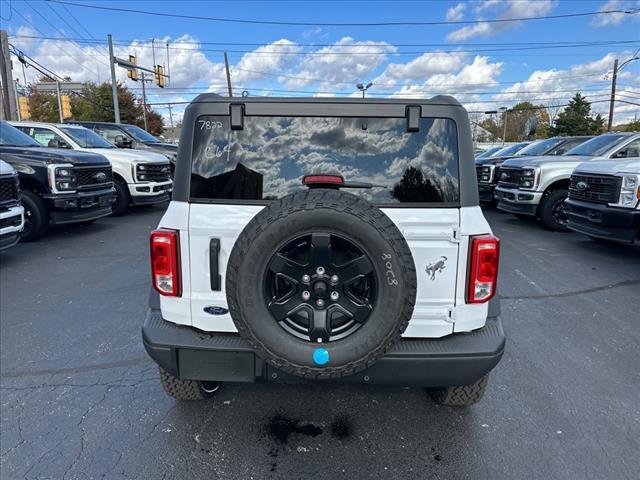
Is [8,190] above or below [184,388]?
above

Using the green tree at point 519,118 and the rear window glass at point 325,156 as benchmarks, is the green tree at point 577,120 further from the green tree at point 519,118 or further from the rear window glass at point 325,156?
the rear window glass at point 325,156

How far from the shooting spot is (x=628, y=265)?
612cm

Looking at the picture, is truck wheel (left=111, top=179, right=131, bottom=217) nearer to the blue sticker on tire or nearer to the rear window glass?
the rear window glass

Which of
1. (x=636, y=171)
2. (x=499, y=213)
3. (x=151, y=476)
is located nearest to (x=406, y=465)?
(x=151, y=476)

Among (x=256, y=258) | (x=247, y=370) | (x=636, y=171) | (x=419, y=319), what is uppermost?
(x=636, y=171)

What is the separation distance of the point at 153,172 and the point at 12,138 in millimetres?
2913

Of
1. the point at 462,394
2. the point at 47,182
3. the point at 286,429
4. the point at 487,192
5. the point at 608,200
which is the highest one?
the point at 47,182

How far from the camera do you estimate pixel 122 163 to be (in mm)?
9617

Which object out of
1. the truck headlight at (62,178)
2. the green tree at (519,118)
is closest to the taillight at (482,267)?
the truck headlight at (62,178)

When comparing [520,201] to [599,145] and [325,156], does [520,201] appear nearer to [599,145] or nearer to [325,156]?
[599,145]

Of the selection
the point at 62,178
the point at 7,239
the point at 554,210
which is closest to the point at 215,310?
the point at 7,239

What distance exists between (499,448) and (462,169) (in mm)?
1542

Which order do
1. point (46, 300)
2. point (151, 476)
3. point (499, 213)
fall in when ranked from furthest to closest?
point (499, 213)
point (46, 300)
point (151, 476)

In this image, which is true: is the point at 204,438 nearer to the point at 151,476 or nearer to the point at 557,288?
the point at 151,476
